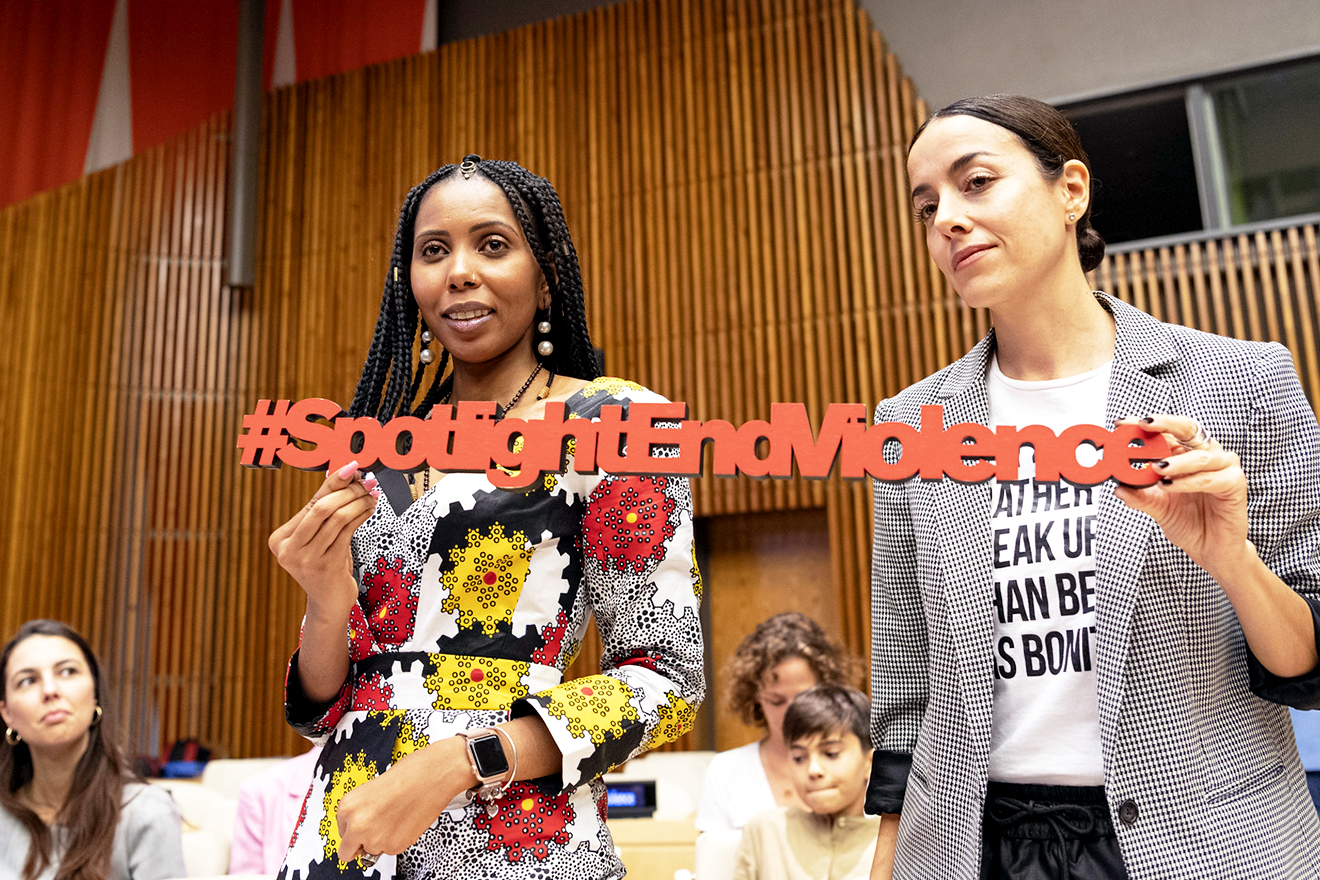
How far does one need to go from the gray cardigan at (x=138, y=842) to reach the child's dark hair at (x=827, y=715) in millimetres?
1841

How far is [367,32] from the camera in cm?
953

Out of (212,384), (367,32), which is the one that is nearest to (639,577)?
(212,384)

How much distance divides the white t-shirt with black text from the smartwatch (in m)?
0.57

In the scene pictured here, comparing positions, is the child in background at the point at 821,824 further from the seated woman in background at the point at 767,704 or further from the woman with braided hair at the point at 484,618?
the woman with braided hair at the point at 484,618

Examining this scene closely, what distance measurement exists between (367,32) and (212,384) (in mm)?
3235

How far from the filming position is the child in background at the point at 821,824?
3.20 meters

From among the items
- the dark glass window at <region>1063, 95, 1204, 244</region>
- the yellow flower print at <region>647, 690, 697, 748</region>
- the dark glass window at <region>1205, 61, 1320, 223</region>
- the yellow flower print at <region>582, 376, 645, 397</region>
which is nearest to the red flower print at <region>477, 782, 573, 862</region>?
the yellow flower print at <region>647, 690, 697, 748</region>

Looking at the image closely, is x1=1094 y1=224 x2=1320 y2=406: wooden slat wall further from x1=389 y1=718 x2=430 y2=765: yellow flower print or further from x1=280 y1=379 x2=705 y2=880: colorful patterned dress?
x1=389 y1=718 x2=430 y2=765: yellow flower print

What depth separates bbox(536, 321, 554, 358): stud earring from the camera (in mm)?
1357

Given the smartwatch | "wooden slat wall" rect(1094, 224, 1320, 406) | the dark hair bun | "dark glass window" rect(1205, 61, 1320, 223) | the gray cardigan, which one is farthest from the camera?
"dark glass window" rect(1205, 61, 1320, 223)

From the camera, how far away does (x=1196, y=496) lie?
1091 millimetres

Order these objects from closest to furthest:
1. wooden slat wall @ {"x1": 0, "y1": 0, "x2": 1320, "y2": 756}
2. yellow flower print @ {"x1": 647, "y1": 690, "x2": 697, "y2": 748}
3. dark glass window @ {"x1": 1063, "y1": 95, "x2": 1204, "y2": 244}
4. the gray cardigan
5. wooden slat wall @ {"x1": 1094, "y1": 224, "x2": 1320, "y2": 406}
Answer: yellow flower print @ {"x1": 647, "y1": 690, "x2": 697, "y2": 748} → the gray cardigan → wooden slat wall @ {"x1": 1094, "y1": 224, "x2": 1320, "y2": 406} → dark glass window @ {"x1": 1063, "y1": 95, "x2": 1204, "y2": 244} → wooden slat wall @ {"x1": 0, "y1": 0, "x2": 1320, "y2": 756}

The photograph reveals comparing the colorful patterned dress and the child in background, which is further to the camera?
the child in background

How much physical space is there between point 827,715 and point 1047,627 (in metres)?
2.28
